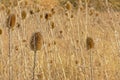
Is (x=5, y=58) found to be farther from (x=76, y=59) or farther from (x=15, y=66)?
(x=76, y=59)

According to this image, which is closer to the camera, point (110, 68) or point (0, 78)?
point (0, 78)

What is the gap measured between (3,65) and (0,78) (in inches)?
12.5

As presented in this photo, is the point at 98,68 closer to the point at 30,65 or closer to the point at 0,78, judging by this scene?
the point at 30,65

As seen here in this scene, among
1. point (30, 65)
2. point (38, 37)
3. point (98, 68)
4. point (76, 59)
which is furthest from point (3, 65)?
point (38, 37)

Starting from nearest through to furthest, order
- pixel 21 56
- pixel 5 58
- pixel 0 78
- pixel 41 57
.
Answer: pixel 0 78 → pixel 21 56 → pixel 5 58 → pixel 41 57

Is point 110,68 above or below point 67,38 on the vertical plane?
below

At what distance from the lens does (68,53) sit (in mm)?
3865

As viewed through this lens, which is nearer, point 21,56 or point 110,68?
point 21,56

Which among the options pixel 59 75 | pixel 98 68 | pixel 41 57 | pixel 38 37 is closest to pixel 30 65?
pixel 41 57

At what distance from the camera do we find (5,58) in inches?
135

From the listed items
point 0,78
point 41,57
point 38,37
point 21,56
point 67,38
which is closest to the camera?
point 38,37

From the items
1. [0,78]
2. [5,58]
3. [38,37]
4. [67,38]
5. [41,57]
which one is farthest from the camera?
[67,38]

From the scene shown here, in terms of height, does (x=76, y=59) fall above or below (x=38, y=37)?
below

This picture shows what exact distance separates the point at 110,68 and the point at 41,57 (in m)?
0.73
